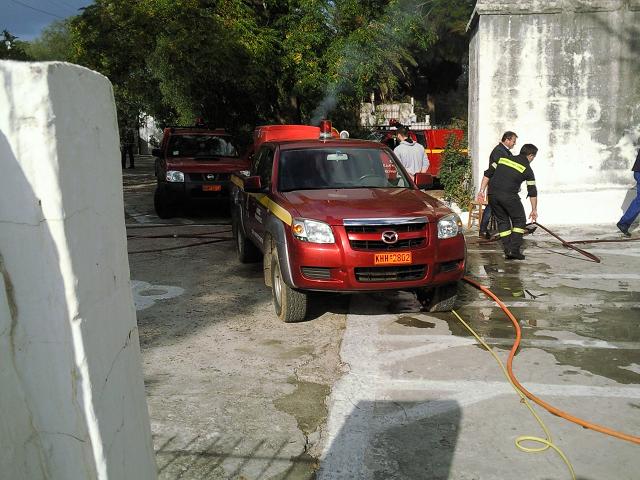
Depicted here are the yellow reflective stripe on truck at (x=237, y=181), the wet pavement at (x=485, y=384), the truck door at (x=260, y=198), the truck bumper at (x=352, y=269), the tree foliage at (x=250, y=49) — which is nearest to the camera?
the wet pavement at (x=485, y=384)

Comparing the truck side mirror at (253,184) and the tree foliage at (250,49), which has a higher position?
the tree foliage at (250,49)

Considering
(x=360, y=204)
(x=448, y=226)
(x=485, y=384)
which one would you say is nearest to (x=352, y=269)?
(x=360, y=204)

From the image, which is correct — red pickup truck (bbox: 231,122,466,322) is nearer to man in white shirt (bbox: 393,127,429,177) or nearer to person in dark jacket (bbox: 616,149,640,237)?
man in white shirt (bbox: 393,127,429,177)

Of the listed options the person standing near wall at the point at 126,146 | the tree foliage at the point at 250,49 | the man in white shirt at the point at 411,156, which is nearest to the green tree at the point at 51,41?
the person standing near wall at the point at 126,146

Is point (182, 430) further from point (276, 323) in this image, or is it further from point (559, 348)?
point (559, 348)

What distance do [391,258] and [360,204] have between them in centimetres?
68

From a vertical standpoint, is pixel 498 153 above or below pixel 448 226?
above

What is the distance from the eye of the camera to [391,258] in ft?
18.8

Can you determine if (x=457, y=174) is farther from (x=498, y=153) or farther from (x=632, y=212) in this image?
(x=632, y=212)

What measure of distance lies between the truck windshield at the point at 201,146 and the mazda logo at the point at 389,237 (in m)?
8.71

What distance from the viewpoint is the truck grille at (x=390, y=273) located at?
5746 millimetres

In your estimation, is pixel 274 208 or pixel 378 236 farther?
pixel 274 208

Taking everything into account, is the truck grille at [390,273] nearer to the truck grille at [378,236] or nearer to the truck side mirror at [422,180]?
the truck grille at [378,236]

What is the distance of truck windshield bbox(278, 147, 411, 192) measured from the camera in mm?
6941
